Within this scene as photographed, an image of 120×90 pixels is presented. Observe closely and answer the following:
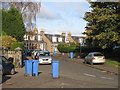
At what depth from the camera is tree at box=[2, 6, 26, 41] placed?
5716 centimetres

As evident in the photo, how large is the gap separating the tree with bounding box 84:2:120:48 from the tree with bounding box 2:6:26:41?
12.7 m

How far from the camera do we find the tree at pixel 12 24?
57159mm

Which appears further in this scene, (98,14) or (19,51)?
(98,14)

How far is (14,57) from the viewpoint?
3706 centimetres

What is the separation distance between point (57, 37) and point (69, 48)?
3607 cm

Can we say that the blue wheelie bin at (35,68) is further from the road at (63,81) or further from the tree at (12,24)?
the tree at (12,24)

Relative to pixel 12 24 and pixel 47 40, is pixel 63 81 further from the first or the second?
pixel 47 40

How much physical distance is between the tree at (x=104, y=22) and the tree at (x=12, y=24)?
41.5 feet

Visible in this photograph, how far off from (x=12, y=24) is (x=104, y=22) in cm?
1919

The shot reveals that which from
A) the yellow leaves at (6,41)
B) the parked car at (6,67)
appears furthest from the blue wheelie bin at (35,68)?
the yellow leaves at (6,41)

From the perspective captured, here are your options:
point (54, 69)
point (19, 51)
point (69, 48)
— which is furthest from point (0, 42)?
point (69, 48)

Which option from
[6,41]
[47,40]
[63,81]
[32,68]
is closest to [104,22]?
[6,41]

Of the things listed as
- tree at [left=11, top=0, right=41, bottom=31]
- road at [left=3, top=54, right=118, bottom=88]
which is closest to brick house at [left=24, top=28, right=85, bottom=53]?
tree at [left=11, top=0, right=41, bottom=31]

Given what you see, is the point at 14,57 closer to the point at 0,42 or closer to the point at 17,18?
the point at 0,42
